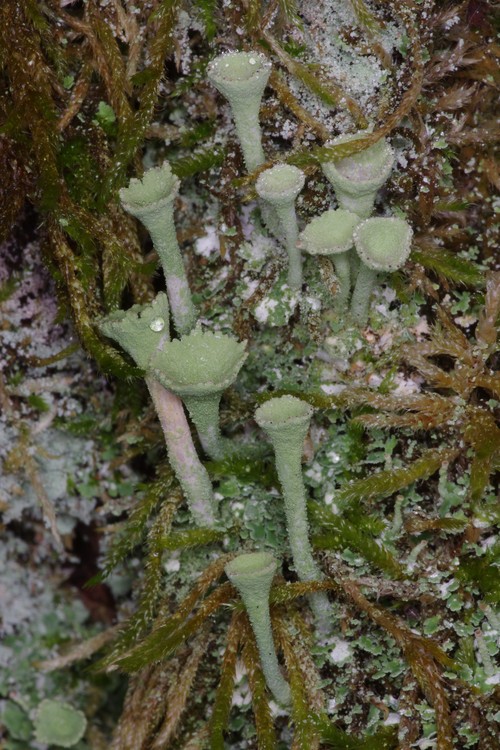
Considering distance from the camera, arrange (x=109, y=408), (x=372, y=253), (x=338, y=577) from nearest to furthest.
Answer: (x=372, y=253) → (x=338, y=577) → (x=109, y=408)

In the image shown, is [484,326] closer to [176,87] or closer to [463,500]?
[463,500]

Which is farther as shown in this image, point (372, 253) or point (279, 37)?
point (279, 37)

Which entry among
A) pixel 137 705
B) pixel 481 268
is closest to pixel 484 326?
pixel 481 268

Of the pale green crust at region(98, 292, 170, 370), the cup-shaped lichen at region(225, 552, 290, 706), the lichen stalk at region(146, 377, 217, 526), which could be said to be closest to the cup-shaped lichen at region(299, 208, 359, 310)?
Answer: the pale green crust at region(98, 292, 170, 370)

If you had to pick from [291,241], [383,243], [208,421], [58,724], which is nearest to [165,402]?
[208,421]

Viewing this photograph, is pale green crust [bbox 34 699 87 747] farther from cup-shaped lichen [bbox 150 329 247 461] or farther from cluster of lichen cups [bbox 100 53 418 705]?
cup-shaped lichen [bbox 150 329 247 461]

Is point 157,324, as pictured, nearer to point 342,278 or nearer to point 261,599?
point 342,278

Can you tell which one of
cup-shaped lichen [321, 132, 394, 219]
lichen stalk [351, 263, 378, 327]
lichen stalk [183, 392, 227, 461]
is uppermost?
cup-shaped lichen [321, 132, 394, 219]
